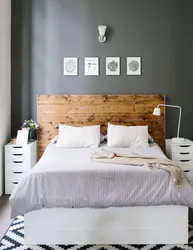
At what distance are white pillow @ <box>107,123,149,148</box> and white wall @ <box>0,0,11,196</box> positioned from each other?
56.5 inches

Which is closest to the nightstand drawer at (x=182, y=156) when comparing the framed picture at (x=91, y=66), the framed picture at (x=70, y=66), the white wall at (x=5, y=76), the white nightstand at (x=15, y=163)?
the framed picture at (x=91, y=66)

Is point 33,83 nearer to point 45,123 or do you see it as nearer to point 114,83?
point 45,123

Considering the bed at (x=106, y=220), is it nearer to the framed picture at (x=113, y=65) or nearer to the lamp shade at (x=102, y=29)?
the framed picture at (x=113, y=65)

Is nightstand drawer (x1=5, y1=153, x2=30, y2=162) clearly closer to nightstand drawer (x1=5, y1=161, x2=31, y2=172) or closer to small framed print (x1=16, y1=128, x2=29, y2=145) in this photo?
nightstand drawer (x1=5, y1=161, x2=31, y2=172)

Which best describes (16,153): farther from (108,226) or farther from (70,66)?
(108,226)

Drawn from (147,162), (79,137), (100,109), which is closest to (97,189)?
(147,162)

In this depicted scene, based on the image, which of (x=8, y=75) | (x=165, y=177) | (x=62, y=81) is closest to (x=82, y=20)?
(x=62, y=81)

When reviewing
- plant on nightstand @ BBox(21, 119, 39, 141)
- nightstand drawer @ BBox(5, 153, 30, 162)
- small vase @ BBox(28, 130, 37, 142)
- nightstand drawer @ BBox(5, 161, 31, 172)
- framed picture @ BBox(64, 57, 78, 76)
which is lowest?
nightstand drawer @ BBox(5, 161, 31, 172)

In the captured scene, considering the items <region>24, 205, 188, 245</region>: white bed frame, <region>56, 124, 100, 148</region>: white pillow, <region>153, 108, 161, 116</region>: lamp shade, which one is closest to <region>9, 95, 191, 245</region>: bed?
<region>24, 205, 188, 245</region>: white bed frame

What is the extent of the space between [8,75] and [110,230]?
2843 mm

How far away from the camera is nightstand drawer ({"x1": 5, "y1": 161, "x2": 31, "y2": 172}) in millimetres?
4555

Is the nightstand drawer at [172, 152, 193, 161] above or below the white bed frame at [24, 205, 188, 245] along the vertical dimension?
above

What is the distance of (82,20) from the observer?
16.4 feet

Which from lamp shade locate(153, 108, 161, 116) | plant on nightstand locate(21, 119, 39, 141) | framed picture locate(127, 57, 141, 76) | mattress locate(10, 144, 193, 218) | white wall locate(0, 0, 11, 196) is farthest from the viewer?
framed picture locate(127, 57, 141, 76)
